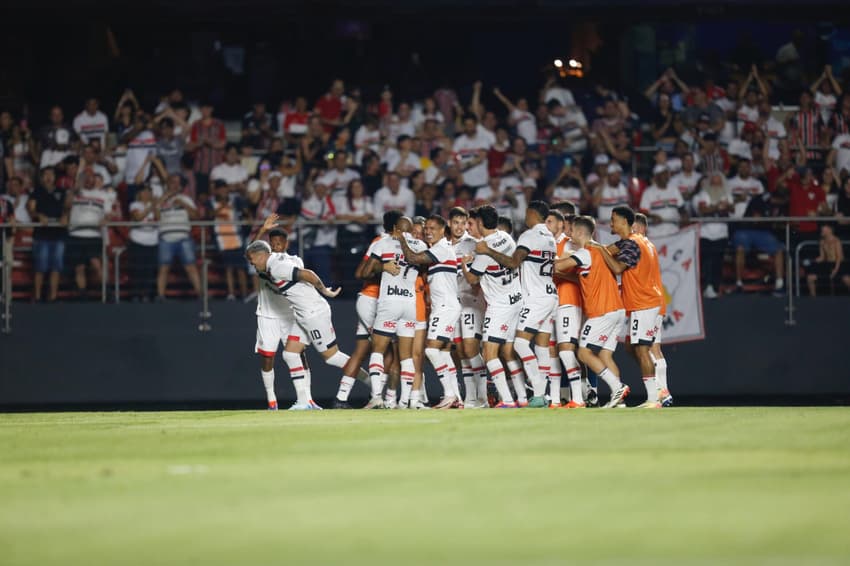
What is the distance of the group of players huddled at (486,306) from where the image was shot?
54.6ft

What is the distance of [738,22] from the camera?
87.3ft

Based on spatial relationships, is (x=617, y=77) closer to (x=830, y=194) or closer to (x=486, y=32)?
(x=486, y=32)

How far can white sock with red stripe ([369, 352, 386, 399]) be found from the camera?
57.7ft

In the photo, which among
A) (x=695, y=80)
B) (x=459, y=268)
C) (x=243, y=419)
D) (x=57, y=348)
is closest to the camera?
(x=243, y=419)

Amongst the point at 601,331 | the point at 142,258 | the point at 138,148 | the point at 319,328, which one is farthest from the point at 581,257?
the point at 138,148

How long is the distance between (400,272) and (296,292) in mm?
1349

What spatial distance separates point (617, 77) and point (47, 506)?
65.7 feet

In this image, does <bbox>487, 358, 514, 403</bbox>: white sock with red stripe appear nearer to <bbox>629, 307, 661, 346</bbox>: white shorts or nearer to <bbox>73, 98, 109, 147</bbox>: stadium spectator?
<bbox>629, 307, 661, 346</bbox>: white shorts

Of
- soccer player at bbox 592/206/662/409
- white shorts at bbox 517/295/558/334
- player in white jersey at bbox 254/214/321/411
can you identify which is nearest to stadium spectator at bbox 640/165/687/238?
white shorts at bbox 517/295/558/334

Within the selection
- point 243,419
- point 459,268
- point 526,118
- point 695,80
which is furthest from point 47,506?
point 695,80

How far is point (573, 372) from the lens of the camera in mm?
17125

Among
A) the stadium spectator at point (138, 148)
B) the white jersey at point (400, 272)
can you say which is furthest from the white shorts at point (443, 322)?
the stadium spectator at point (138, 148)

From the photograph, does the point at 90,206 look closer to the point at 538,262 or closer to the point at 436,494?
the point at 538,262

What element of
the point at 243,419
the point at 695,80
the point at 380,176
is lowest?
the point at 243,419
